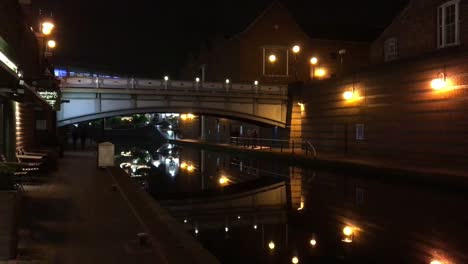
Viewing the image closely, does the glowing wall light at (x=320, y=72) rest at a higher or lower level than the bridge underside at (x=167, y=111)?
higher

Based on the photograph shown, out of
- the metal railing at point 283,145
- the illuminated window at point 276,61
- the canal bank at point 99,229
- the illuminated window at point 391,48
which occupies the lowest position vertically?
the canal bank at point 99,229

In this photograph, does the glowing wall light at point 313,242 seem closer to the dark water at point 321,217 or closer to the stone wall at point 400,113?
the dark water at point 321,217

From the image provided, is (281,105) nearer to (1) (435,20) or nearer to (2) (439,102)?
(1) (435,20)

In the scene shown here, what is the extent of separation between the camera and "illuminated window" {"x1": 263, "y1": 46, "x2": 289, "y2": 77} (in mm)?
53812

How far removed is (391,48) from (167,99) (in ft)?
55.9

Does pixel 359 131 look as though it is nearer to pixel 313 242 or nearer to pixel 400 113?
pixel 400 113

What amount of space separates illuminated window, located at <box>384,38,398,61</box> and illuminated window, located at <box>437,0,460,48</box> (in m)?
5.58

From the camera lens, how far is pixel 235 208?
591 inches

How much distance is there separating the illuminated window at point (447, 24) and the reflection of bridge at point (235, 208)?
1759 centimetres

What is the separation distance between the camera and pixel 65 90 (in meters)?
34.5

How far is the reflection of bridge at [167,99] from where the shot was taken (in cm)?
3528

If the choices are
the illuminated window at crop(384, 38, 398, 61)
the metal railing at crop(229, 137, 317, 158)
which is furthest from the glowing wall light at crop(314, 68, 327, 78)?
the illuminated window at crop(384, 38, 398, 61)

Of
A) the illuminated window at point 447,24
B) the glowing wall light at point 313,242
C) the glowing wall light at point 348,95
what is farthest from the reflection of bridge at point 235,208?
the illuminated window at point 447,24

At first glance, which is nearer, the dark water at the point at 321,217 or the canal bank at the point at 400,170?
the dark water at the point at 321,217
